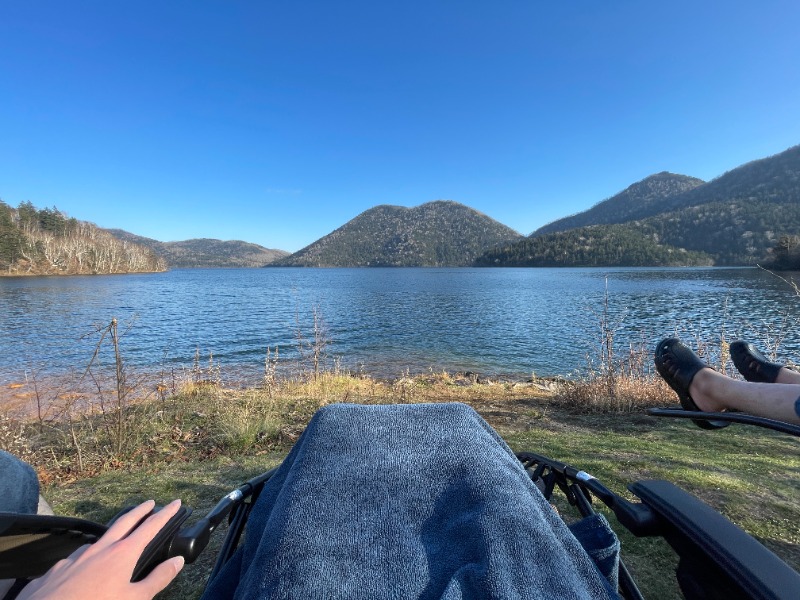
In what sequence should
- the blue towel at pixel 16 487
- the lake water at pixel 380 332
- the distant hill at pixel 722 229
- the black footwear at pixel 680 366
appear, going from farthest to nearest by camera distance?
the distant hill at pixel 722 229 < the lake water at pixel 380 332 < the black footwear at pixel 680 366 < the blue towel at pixel 16 487

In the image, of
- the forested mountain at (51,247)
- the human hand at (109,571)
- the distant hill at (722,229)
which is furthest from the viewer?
the distant hill at (722,229)

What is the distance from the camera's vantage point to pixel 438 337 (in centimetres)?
1916

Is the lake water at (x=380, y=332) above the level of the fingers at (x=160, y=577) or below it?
below

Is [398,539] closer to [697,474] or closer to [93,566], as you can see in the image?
[93,566]

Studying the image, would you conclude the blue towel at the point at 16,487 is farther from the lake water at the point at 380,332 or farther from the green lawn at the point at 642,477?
the lake water at the point at 380,332

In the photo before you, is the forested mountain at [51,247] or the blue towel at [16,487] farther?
the forested mountain at [51,247]

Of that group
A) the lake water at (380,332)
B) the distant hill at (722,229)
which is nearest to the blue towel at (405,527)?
the lake water at (380,332)

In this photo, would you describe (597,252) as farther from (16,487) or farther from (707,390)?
(16,487)

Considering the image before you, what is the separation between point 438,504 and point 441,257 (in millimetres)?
192541

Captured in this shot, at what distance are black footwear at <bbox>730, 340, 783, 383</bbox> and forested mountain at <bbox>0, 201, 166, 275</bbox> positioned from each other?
277ft

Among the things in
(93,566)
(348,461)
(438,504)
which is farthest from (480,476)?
(93,566)

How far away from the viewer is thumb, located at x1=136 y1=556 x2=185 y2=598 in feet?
3.31

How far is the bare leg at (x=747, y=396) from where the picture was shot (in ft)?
6.75

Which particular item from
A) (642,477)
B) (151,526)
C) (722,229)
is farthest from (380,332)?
(722,229)
